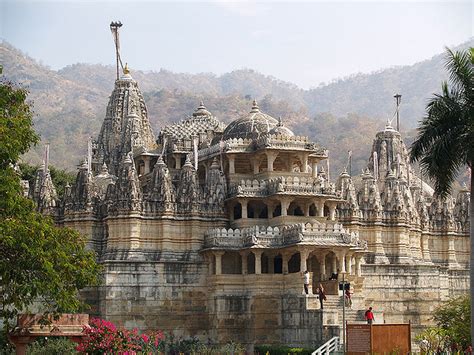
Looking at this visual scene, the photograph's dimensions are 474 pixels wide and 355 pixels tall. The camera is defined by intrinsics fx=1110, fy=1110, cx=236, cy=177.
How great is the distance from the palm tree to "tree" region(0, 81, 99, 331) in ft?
36.0

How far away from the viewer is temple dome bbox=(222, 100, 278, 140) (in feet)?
192

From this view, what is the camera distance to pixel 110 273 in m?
53.0

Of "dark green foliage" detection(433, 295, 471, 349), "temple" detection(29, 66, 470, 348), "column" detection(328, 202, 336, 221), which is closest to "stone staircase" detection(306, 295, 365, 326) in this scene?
"temple" detection(29, 66, 470, 348)

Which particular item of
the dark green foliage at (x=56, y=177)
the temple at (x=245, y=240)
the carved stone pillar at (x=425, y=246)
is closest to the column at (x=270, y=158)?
the temple at (x=245, y=240)

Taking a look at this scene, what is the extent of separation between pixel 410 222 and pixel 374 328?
2723 cm

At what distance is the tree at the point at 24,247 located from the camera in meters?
31.8

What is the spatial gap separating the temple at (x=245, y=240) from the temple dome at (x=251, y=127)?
83mm

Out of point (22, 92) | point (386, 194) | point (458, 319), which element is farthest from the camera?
point (386, 194)

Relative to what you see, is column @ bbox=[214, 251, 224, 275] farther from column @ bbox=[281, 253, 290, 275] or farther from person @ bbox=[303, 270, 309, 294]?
person @ bbox=[303, 270, 309, 294]

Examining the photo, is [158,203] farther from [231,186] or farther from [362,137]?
[362,137]

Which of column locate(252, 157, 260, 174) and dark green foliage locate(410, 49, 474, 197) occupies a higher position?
column locate(252, 157, 260, 174)

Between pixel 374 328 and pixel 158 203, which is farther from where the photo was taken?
pixel 158 203

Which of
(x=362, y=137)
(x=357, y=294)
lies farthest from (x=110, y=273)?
(x=362, y=137)

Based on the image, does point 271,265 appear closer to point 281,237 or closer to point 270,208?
point 281,237
